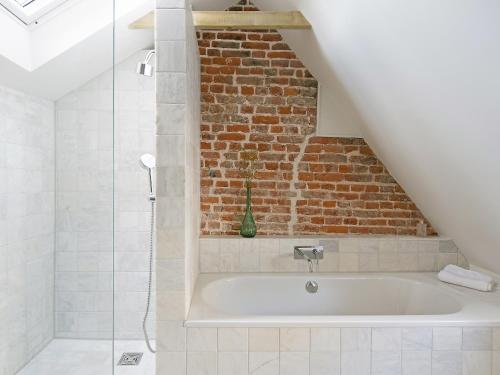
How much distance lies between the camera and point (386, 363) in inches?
77.5

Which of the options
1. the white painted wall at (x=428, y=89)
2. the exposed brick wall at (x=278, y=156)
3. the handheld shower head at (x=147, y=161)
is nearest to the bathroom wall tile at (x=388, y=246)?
the exposed brick wall at (x=278, y=156)

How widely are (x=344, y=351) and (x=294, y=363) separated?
0.85ft

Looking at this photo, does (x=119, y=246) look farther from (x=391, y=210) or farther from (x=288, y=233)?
(x=391, y=210)

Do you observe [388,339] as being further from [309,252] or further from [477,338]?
[309,252]

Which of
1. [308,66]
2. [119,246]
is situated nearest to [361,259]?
[308,66]

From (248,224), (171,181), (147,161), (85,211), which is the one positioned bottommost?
(248,224)

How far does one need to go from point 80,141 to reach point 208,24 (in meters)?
1.18

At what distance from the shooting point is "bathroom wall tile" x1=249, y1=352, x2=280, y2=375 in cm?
194

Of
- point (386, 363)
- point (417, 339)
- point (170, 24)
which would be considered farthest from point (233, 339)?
point (170, 24)

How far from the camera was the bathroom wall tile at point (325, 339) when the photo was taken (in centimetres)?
196

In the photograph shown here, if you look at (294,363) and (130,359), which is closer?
(294,363)

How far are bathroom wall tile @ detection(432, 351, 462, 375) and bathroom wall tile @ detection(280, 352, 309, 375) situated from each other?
660 mm

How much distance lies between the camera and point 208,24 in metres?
2.59

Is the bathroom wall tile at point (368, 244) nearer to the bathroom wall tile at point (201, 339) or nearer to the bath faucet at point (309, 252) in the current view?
→ the bath faucet at point (309, 252)
